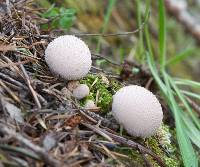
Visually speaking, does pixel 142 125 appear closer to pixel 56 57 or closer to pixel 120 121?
pixel 120 121

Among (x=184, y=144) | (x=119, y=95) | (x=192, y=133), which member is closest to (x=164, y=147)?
(x=184, y=144)

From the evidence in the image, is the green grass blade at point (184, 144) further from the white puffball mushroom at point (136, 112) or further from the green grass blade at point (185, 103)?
the white puffball mushroom at point (136, 112)

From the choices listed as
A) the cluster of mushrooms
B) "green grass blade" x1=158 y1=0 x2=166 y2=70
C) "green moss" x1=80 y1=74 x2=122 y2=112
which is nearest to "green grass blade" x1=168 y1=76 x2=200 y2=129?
"green grass blade" x1=158 y1=0 x2=166 y2=70

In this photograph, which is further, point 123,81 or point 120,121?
point 123,81

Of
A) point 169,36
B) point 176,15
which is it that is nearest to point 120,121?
point 169,36

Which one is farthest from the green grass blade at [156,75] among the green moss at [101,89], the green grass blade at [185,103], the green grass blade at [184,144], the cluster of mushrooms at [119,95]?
the cluster of mushrooms at [119,95]

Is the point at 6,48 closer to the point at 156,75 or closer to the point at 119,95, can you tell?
the point at 119,95
